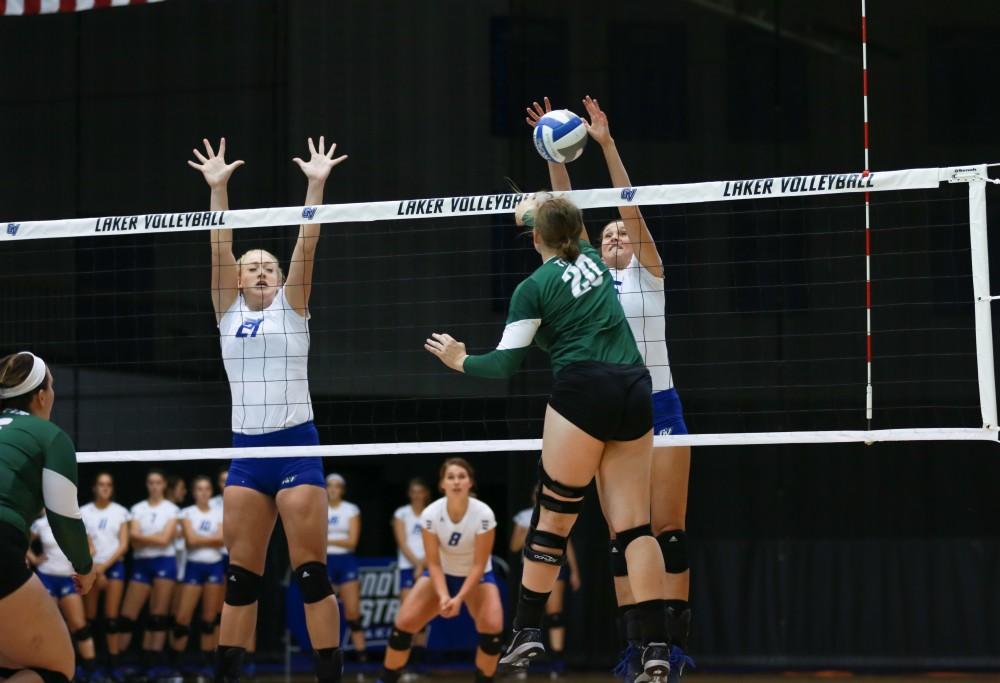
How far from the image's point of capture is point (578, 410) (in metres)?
5.90

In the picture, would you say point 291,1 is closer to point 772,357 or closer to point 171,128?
point 171,128

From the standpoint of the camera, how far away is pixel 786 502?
13.1m

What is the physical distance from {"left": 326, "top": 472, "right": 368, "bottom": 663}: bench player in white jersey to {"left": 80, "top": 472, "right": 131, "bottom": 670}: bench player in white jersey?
6.29ft

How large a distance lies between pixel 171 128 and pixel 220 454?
7535 mm

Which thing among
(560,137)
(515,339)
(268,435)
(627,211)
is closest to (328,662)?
(268,435)

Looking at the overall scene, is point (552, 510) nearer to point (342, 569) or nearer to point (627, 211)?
point (627, 211)

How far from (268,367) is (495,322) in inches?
196

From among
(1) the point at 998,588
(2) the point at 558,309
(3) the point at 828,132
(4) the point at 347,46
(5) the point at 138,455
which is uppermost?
(4) the point at 347,46

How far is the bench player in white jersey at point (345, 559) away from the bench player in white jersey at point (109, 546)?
192 centimetres

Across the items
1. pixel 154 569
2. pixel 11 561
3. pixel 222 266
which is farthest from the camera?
pixel 154 569

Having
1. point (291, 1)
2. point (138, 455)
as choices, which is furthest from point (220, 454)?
point (291, 1)

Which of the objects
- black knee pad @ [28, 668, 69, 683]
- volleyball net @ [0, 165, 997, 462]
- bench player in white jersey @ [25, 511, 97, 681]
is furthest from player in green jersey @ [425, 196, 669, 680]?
bench player in white jersey @ [25, 511, 97, 681]

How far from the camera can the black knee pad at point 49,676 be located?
5.43 meters

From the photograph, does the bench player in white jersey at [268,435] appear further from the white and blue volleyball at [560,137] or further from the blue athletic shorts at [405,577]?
the blue athletic shorts at [405,577]
